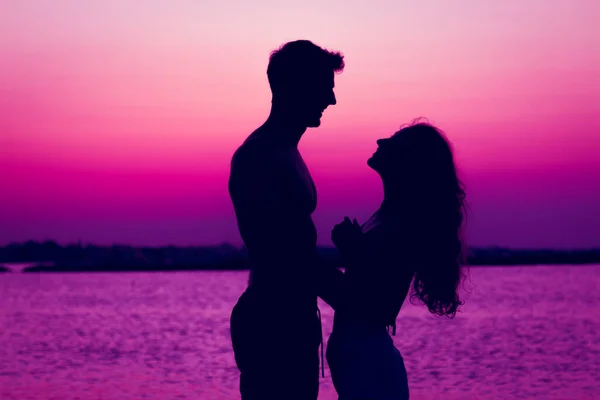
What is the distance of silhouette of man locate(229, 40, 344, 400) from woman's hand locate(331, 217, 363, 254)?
Answer: 4.4 inches

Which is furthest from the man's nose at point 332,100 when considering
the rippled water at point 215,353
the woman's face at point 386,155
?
the rippled water at point 215,353

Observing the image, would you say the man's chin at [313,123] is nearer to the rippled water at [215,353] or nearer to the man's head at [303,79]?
the man's head at [303,79]

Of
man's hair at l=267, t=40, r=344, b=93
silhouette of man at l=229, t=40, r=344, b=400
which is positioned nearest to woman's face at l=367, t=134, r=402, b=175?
silhouette of man at l=229, t=40, r=344, b=400

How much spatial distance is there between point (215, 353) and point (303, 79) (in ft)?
71.6

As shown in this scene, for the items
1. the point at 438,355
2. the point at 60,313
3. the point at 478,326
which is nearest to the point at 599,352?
the point at 438,355

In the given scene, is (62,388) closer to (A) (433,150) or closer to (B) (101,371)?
(B) (101,371)

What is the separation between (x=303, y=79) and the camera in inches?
144

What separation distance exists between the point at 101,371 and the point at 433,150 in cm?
1858

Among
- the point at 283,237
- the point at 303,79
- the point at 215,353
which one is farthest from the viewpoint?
the point at 215,353

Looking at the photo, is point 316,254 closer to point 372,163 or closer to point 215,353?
point 372,163

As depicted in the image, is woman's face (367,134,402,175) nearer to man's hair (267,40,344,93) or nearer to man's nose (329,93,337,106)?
man's nose (329,93,337,106)

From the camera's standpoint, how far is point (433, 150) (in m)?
3.52

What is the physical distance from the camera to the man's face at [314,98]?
12.0 ft

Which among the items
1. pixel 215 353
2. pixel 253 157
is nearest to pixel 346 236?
pixel 253 157
